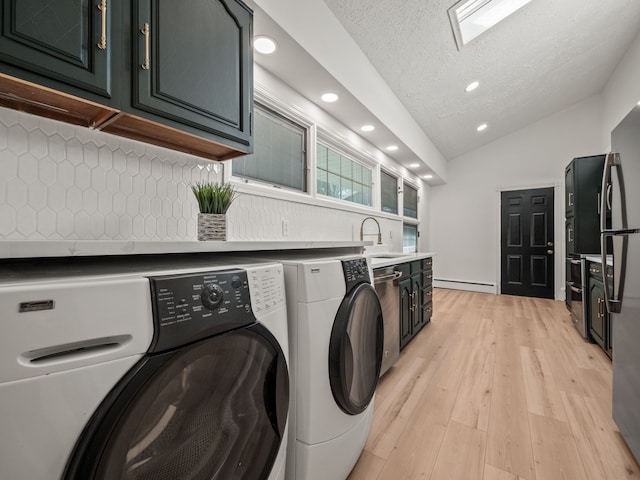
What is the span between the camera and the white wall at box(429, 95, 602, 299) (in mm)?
4961

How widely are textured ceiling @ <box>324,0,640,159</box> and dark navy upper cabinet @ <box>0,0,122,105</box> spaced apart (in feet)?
5.28

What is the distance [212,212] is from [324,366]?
0.86m

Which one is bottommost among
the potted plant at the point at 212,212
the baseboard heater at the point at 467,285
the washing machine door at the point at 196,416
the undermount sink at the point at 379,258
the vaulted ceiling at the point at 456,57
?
the baseboard heater at the point at 467,285

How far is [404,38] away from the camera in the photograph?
8.00 ft

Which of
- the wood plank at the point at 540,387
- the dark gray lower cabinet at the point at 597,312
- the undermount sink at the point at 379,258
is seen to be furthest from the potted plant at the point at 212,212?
the dark gray lower cabinet at the point at 597,312

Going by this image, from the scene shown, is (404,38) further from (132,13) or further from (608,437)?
(608,437)

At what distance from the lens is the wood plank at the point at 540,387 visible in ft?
5.95

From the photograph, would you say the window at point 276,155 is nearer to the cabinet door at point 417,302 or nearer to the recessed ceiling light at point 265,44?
the recessed ceiling light at point 265,44

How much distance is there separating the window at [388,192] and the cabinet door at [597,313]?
7.91 ft

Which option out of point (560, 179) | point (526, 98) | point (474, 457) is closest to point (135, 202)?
point (474, 457)

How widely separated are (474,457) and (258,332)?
138cm

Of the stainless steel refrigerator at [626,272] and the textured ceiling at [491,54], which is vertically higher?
the textured ceiling at [491,54]

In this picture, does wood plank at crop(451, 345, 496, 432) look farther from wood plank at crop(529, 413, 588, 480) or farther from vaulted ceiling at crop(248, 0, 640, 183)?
vaulted ceiling at crop(248, 0, 640, 183)

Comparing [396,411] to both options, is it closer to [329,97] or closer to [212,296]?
[212,296]
